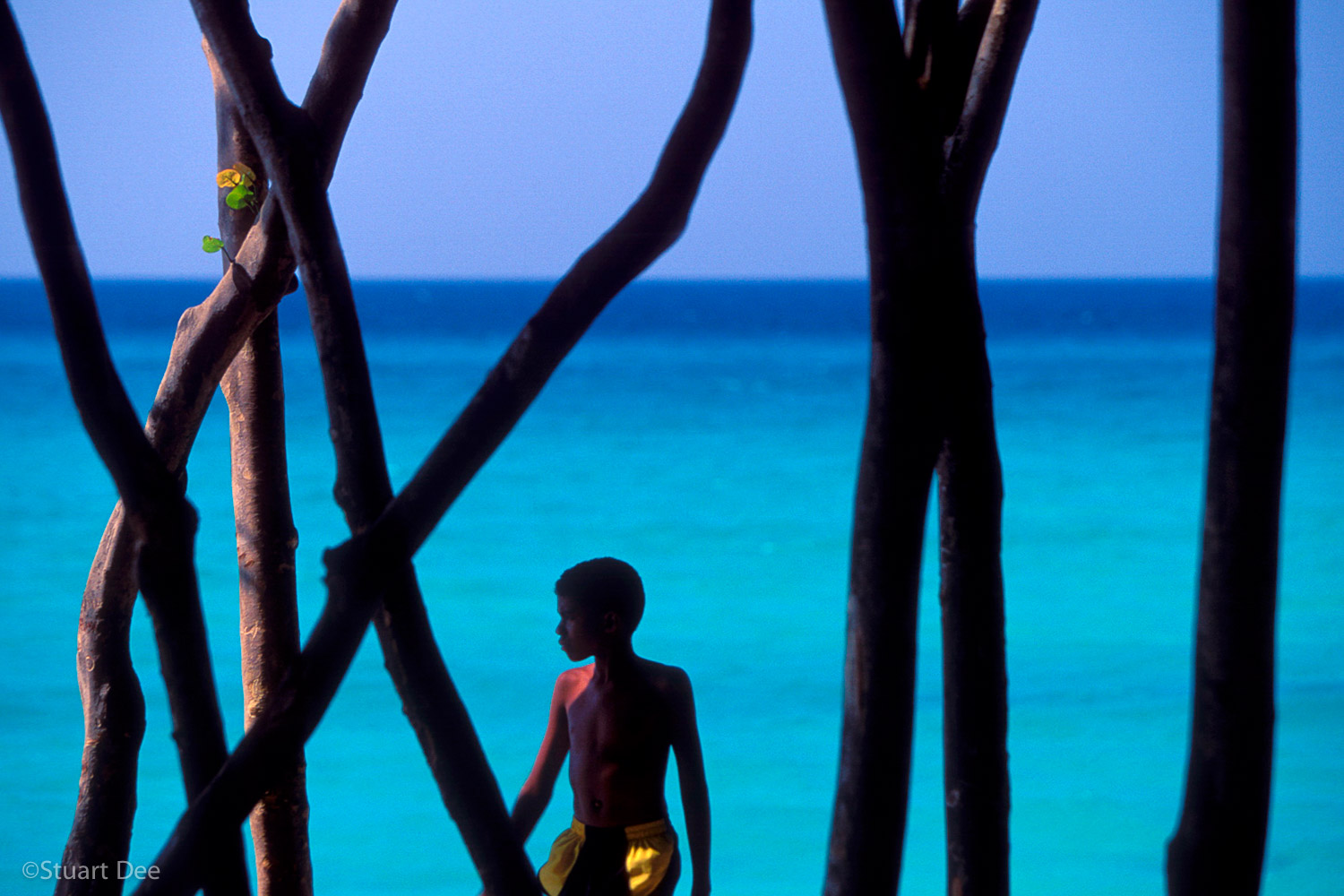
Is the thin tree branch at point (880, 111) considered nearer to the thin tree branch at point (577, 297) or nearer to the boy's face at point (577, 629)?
the thin tree branch at point (577, 297)

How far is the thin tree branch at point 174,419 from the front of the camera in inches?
68.5

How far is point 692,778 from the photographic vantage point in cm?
221

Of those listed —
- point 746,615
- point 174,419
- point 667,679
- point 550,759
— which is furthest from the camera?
point 746,615

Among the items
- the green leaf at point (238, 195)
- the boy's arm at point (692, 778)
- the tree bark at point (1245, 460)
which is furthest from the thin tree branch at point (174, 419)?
the tree bark at point (1245, 460)

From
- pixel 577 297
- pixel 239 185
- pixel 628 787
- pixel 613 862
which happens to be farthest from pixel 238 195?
pixel 613 862

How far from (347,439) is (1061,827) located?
5.70 metres

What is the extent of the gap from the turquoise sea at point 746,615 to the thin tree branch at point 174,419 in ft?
12.7

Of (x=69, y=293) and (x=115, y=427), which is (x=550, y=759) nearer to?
(x=115, y=427)

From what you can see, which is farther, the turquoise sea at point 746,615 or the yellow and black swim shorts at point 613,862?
the turquoise sea at point 746,615

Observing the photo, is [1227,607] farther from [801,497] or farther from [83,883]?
[801,497]

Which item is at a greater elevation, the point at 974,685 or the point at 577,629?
the point at 577,629

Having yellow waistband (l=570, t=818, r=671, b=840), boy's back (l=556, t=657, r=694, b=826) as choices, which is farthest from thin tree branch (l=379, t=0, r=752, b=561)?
yellow waistband (l=570, t=818, r=671, b=840)

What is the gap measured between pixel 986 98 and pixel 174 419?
1345 millimetres

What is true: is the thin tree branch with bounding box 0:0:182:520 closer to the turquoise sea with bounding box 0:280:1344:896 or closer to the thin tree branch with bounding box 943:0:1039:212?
the thin tree branch with bounding box 943:0:1039:212
